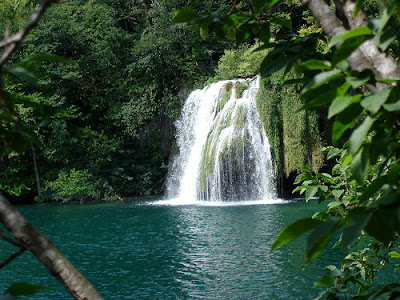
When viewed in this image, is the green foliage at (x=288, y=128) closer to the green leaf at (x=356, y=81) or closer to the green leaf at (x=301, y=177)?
the green leaf at (x=301, y=177)

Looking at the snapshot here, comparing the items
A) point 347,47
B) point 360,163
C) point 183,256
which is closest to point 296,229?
point 360,163

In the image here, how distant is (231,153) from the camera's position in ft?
43.3

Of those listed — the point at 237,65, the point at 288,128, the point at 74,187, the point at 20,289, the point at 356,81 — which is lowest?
the point at 74,187

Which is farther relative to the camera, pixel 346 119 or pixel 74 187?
pixel 74 187

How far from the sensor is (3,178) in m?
15.9

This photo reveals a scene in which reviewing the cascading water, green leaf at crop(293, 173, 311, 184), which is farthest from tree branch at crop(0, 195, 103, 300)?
the cascading water

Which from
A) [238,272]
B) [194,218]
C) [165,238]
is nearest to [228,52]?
[194,218]

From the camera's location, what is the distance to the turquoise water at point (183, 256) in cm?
534

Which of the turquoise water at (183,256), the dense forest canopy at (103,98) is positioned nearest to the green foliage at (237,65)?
the dense forest canopy at (103,98)

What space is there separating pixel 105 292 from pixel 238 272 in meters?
1.85

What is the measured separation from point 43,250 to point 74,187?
50.5 feet

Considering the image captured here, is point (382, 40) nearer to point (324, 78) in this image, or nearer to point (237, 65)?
point (324, 78)

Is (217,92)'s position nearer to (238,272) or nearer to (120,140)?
(120,140)

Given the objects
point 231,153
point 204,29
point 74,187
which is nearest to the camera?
point 204,29
